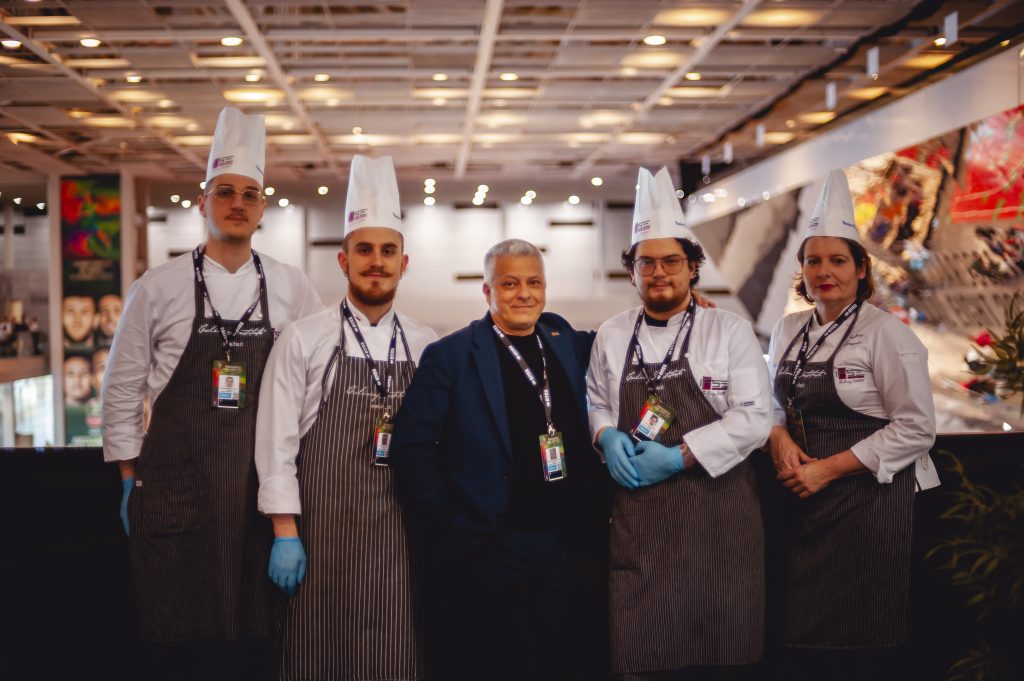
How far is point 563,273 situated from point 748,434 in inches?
404

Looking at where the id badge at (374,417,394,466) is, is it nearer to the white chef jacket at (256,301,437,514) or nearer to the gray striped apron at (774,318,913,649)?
the white chef jacket at (256,301,437,514)

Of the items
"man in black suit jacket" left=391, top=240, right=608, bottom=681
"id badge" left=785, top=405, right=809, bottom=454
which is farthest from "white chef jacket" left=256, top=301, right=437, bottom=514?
"id badge" left=785, top=405, right=809, bottom=454

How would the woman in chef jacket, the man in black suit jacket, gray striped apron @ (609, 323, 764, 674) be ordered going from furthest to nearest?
the woman in chef jacket → gray striped apron @ (609, 323, 764, 674) → the man in black suit jacket

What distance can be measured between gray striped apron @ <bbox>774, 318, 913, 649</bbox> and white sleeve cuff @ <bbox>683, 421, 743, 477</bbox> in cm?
44

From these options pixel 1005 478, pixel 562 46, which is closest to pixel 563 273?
pixel 562 46

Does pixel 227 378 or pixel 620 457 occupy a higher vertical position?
pixel 227 378

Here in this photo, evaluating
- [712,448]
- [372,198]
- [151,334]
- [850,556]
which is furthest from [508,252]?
[850,556]

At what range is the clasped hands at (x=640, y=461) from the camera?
203cm

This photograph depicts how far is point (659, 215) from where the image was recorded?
2.26 m

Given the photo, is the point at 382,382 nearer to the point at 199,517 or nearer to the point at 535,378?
the point at 535,378

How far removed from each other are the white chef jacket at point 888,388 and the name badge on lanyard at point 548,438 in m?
0.86

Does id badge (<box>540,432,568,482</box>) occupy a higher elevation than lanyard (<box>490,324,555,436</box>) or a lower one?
lower

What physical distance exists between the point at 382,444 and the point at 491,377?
0.33 metres

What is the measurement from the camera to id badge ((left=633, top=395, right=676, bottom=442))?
213 centimetres
